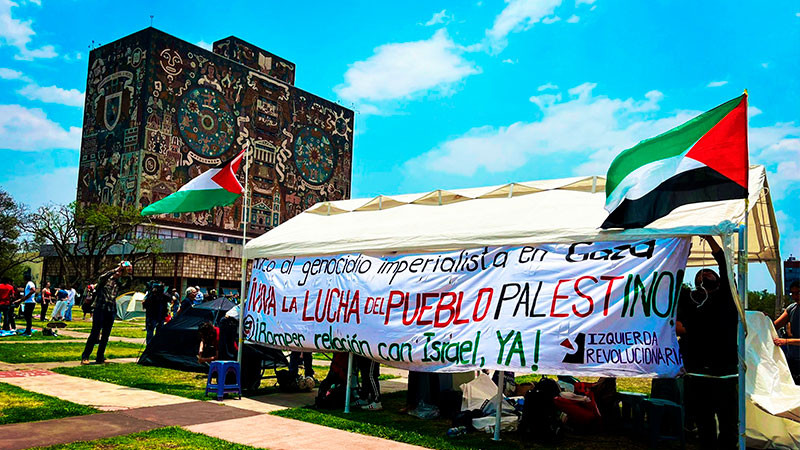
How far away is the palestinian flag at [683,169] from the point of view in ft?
20.2

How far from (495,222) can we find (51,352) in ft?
40.9

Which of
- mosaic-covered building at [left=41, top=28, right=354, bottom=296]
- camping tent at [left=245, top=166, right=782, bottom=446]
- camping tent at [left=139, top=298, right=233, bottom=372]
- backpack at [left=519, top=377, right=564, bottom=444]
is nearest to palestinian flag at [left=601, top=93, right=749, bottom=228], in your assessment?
camping tent at [left=245, top=166, right=782, bottom=446]

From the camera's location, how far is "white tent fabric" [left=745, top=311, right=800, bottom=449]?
252 inches

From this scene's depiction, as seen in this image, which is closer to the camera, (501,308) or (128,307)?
(501,308)

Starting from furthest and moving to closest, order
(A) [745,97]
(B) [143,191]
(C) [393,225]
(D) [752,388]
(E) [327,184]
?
(E) [327,184] → (B) [143,191] → (C) [393,225] → (D) [752,388] → (A) [745,97]

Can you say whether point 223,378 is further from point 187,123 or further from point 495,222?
point 187,123

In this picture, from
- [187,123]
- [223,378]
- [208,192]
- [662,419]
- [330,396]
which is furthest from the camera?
[187,123]

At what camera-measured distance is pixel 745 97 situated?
20.2 ft

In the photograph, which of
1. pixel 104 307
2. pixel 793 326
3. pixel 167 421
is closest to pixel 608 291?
pixel 793 326

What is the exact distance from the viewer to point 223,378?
31.9 feet

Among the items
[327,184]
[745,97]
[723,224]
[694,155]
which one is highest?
[327,184]

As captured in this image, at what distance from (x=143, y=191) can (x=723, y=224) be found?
6791 centimetres

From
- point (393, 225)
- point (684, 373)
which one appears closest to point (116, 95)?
point (393, 225)

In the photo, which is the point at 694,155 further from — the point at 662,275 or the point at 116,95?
the point at 116,95
